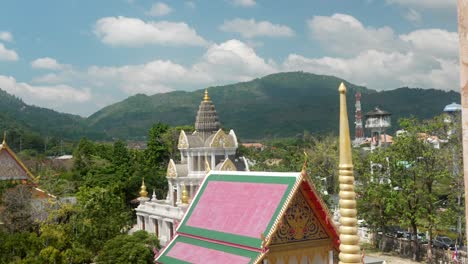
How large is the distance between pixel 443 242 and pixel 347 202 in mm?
27301

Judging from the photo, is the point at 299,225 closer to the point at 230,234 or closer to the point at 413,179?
the point at 230,234

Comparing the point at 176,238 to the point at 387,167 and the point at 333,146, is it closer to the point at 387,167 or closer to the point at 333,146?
the point at 387,167

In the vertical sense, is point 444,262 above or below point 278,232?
below

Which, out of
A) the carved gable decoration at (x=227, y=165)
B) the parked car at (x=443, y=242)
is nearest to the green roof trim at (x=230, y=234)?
the carved gable decoration at (x=227, y=165)

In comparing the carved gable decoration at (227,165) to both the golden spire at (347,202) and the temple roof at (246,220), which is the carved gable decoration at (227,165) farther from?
the golden spire at (347,202)

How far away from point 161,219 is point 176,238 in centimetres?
1566

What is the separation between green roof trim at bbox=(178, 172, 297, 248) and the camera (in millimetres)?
15641

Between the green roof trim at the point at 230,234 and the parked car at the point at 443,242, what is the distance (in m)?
20.0

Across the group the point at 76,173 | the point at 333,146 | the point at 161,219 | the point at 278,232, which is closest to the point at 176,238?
the point at 278,232

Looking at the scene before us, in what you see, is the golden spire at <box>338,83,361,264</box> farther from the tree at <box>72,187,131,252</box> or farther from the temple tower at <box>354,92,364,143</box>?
the temple tower at <box>354,92,364,143</box>

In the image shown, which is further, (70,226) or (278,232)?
(70,226)

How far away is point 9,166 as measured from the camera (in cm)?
3353

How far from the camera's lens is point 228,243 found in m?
16.4

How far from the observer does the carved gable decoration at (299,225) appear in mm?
15891
